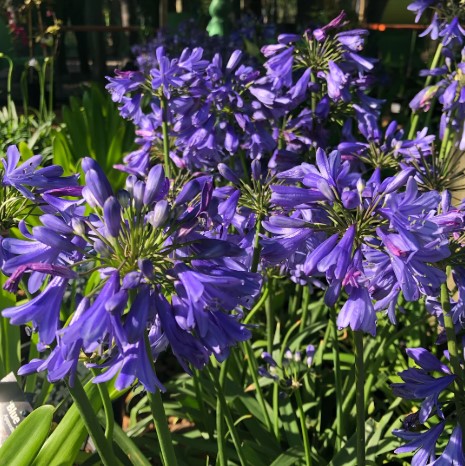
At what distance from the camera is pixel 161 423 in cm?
95

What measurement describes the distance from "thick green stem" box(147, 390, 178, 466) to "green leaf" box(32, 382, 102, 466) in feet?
1.25

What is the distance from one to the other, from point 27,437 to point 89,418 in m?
0.27

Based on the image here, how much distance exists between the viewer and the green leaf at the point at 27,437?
44.3 inches

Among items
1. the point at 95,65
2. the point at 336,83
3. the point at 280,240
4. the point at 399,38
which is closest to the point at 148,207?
the point at 280,240

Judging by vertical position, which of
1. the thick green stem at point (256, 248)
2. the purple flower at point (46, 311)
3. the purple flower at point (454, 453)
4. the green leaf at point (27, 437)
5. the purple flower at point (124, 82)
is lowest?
the purple flower at point (454, 453)

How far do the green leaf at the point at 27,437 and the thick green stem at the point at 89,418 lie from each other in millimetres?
183

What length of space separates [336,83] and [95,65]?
7588mm

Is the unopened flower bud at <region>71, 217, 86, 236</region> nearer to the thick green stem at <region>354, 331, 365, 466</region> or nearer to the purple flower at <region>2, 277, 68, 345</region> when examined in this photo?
the purple flower at <region>2, 277, 68, 345</region>

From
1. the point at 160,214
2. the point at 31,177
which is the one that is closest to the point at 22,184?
the point at 31,177

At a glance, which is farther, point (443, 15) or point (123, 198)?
point (443, 15)

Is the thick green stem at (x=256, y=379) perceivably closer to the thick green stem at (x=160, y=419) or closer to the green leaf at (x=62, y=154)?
the thick green stem at (x=160, y=419)

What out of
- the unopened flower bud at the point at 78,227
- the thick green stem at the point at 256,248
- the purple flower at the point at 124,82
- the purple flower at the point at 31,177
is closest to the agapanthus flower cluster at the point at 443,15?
the purple flower at the point at 124,82

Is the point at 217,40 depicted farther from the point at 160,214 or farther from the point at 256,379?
the point at 160,214

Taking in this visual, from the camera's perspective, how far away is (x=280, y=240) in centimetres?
106
